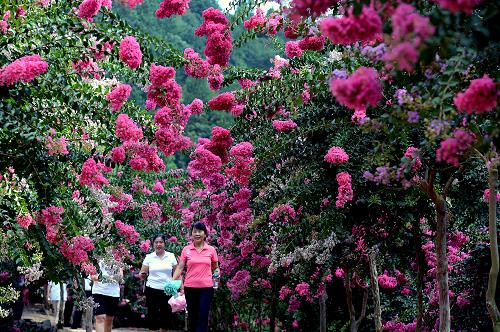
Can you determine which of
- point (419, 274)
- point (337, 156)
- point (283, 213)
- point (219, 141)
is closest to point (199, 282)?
point (283, 213)

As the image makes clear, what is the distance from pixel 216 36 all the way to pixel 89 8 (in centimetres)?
112

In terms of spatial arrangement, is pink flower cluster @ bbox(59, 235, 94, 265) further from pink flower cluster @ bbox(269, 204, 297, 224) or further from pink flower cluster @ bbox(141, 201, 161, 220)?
pink flower cluster @ bbox(141, 201, 161, 220)

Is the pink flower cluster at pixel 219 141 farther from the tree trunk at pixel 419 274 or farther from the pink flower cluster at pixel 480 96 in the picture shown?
the pink flower cluster at pixel 480 96

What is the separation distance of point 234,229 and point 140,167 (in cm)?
633

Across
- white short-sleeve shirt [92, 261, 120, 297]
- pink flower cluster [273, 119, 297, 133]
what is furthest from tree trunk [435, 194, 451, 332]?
white short-sleeve shirt [92, 261, 120, 297]

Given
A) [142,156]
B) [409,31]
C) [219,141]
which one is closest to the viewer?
[409,31]

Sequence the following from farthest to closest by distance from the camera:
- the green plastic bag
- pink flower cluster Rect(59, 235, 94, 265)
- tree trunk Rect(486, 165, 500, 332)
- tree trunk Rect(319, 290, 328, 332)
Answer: tree trunk Rect(319, 290, 328, 332), the green plastic bag, pink flower cluster Rect(59, 235, 94, 265), tree trunk Rect(486, 165, 500, 332)

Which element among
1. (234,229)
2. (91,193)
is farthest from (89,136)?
(234,229)

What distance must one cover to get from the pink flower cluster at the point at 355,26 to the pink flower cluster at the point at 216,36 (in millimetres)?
3935

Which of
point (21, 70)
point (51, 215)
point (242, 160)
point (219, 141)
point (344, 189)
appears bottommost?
point (51, 215)

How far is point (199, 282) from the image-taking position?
24.5 feet

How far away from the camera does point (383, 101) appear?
627cm

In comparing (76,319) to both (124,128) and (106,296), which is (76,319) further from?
(124,128)

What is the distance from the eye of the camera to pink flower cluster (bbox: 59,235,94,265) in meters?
6.56
